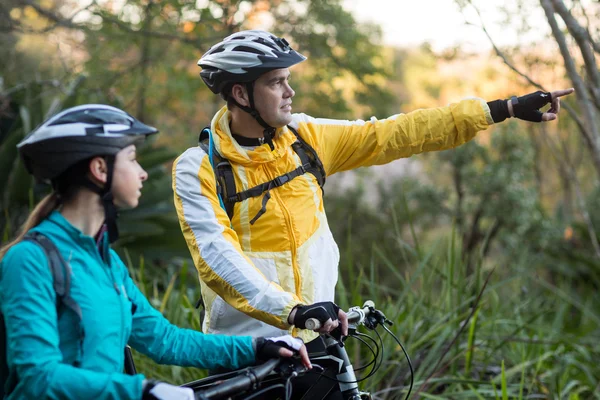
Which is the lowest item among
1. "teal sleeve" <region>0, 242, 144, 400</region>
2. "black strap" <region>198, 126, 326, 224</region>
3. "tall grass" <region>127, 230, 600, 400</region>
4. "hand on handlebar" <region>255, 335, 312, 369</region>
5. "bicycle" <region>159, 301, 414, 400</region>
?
"tall grass" <region>127, 230, 600, 400</region>

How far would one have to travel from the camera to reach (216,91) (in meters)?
3.08

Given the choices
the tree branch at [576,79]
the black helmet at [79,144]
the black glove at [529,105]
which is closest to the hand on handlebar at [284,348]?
the black helmet at [79,144]

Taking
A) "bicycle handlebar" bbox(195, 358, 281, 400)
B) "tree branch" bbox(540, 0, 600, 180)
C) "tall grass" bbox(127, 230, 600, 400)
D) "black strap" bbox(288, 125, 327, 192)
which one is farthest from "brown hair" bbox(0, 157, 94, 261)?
"tree branch" bbox(540, 0, 600, 180)

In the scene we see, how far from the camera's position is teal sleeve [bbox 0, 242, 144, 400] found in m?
1.88

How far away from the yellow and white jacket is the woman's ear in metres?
0.60

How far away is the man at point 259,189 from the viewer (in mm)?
2705

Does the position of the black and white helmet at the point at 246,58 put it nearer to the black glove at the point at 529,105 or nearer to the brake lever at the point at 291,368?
the black glove at the point at 529,105

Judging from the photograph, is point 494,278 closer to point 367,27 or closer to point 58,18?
point 58,18

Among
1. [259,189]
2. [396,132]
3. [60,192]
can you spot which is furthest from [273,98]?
[60,192]

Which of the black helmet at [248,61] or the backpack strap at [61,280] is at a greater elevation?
the black helmet at [248,61]

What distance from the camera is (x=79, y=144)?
6.97 ft

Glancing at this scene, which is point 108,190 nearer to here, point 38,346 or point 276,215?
point 38,346

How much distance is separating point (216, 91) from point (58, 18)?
548 centimetres

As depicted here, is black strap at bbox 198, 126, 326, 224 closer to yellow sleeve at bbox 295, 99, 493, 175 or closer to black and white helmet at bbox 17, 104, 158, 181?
yellow sleeve at bbox 295, 99, 493, 175
